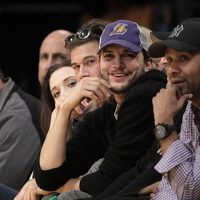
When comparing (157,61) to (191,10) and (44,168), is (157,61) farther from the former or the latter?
(191,10)

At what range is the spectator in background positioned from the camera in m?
7.09

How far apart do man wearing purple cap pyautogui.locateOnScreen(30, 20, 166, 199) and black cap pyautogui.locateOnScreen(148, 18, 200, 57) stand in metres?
0.31

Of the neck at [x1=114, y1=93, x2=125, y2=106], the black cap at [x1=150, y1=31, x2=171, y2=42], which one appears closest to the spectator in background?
the neck at [x1=114, y1=93, x2=125, y2=106]

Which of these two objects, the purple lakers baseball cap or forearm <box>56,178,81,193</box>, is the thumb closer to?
the purple lakers baseball cap

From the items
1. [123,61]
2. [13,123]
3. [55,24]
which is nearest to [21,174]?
[13,123]

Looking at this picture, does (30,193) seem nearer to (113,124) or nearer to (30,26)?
(113,124)

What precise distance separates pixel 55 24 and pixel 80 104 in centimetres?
532

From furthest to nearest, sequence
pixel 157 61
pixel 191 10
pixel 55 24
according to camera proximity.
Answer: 1. pixel 55 24
2. pixel 191 10
3. pixel 157 61

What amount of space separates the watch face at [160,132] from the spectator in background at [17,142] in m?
2.35

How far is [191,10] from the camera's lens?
395 inches

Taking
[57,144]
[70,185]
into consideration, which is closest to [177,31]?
[57,144]

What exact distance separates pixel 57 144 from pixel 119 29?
747mm

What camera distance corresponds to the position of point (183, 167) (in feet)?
15.6

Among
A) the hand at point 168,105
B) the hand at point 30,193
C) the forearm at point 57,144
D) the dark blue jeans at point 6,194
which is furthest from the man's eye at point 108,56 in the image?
the dark blue jeans at point 6,194
